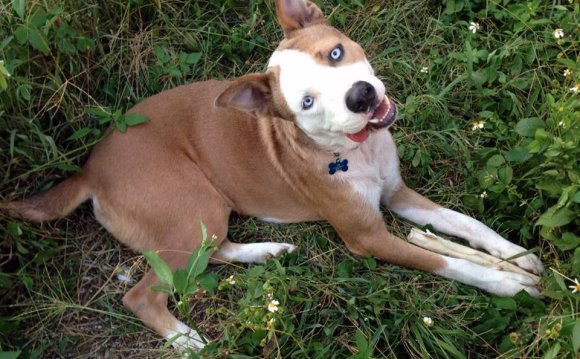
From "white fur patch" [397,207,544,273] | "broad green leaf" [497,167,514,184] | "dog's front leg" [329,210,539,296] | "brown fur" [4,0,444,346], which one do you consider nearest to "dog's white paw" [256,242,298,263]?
"brown fur" [4,0,444,346]

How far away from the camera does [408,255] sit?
11.6 ft

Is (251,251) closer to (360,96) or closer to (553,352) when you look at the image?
(360,96)

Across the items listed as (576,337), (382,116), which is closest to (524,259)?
(576,337)

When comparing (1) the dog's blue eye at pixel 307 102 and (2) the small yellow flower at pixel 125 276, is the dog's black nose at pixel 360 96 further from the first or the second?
(2) the small yellow flower at pixel 125 276

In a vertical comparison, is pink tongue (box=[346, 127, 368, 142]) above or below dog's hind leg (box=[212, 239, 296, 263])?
above

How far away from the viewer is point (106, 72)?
14.6ft

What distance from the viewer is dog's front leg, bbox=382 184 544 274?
3486 mm

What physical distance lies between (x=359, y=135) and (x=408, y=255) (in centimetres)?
76

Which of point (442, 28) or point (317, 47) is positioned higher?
Answer: point (317, 47)

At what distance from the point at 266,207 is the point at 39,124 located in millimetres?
1512

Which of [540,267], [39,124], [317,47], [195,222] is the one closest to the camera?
[317,47]

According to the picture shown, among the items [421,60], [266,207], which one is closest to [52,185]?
[266,207]

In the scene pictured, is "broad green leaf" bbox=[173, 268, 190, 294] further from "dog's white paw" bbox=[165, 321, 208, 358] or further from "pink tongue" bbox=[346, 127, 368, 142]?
"pink tongue" bbox=[346, 127, 368, 142]

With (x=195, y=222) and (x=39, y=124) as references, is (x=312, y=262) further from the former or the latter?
(x=39, y=124)
